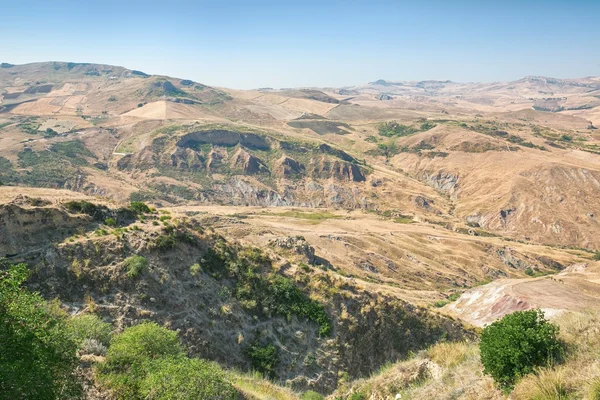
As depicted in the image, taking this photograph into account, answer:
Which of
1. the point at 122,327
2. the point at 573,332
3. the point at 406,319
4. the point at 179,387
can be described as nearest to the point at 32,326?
the point at 179,387

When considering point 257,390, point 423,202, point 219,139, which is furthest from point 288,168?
point 257,390

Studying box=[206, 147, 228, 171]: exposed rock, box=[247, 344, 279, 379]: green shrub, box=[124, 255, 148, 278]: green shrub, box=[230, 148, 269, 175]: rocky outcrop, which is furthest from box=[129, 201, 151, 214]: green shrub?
box=[206, 147, 228, 171]: exposed rock

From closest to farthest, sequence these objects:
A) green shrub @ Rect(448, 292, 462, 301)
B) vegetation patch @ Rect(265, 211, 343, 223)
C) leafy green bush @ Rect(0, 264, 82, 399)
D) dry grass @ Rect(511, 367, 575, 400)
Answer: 1. leafy green bush @ Rect(0, 264, 82, 399)
2. dry grass @ Rect(511, 367, 575, 400)
3. green shrub @ Rect(448, 292, 462, 301)
4. vegetation patch @ Rect(265, 211, 343, 223)

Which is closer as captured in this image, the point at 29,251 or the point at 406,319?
the point at 29,251

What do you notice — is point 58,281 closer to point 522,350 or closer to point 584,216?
point 522,350

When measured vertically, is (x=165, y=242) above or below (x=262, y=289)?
above

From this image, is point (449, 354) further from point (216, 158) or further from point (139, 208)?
point (216, 158)

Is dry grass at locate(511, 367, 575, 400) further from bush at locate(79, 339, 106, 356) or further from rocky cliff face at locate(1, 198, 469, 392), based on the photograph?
rocky cliff face at locate(1, 198, 469, 392)
